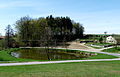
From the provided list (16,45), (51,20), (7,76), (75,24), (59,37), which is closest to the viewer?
(7,76)

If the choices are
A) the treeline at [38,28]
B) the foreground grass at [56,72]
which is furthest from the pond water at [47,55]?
the foreground grass at [56,72]

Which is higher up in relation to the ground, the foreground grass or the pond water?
the foreground grass

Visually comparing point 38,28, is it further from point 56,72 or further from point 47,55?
point 56,72

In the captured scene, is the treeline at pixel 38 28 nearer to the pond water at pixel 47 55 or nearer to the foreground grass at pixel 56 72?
the pond water at pixel 47 55

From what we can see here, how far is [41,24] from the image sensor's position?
196 ft

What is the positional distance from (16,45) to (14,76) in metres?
41.9

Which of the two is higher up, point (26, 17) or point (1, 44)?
point (26, 17)

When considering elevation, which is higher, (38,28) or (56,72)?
(38,28)

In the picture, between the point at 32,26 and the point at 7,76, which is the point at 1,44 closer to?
the point at 32,26

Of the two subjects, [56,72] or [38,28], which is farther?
[38,28]

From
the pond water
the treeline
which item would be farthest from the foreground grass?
the treeline

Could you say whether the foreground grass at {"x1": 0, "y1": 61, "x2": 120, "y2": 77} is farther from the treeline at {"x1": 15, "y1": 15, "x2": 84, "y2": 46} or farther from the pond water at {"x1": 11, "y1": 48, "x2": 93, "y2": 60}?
the treeline at {"x1": 15, "y1": 15, "x2": 84, "y2": 46}

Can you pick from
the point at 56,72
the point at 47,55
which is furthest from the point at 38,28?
the point at 56,72

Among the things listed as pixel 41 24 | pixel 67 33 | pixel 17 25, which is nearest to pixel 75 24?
pixel 67 33
